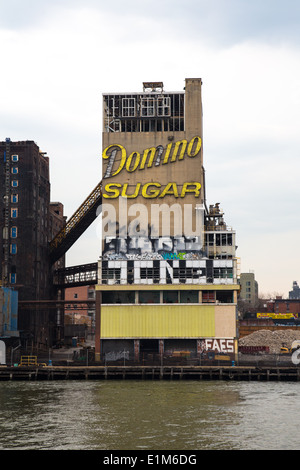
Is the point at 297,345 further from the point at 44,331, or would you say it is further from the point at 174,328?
the point at 44,331

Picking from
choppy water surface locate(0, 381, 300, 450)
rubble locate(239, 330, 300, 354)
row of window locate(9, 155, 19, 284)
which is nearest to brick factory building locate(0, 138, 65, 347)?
row of window locate(9, 155, 19, 284)

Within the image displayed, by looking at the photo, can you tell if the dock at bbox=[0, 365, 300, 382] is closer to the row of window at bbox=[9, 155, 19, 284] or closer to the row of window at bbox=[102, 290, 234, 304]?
the row of window at bbox=[102, 290, 234, 304]

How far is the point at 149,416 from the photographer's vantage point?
64500mm

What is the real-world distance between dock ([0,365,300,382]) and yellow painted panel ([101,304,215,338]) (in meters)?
17.2

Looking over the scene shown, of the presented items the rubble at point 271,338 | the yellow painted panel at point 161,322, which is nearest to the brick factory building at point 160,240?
the yellow painted panel at point 161,322

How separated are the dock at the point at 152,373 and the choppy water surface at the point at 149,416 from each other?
6914 mm

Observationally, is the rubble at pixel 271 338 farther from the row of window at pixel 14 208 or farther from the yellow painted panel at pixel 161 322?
the row of window at pixel 14 208

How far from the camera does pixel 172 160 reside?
430 ft

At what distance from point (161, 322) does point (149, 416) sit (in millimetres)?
53642

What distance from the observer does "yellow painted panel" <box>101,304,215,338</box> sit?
118 meters

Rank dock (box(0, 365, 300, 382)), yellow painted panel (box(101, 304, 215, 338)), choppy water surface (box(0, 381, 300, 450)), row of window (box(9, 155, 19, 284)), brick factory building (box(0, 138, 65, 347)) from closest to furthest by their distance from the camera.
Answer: choppy water surface (box(0, 381, 300, 450)), dock (box(0, 365, 300, 382)), yellow painted panel (box(101, 304, 215, 338)), brick factory building (box(0, 138, 65, 347)), row of window (box(9, 155, 19, 284))

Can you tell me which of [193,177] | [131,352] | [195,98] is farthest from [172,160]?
[131,352]
